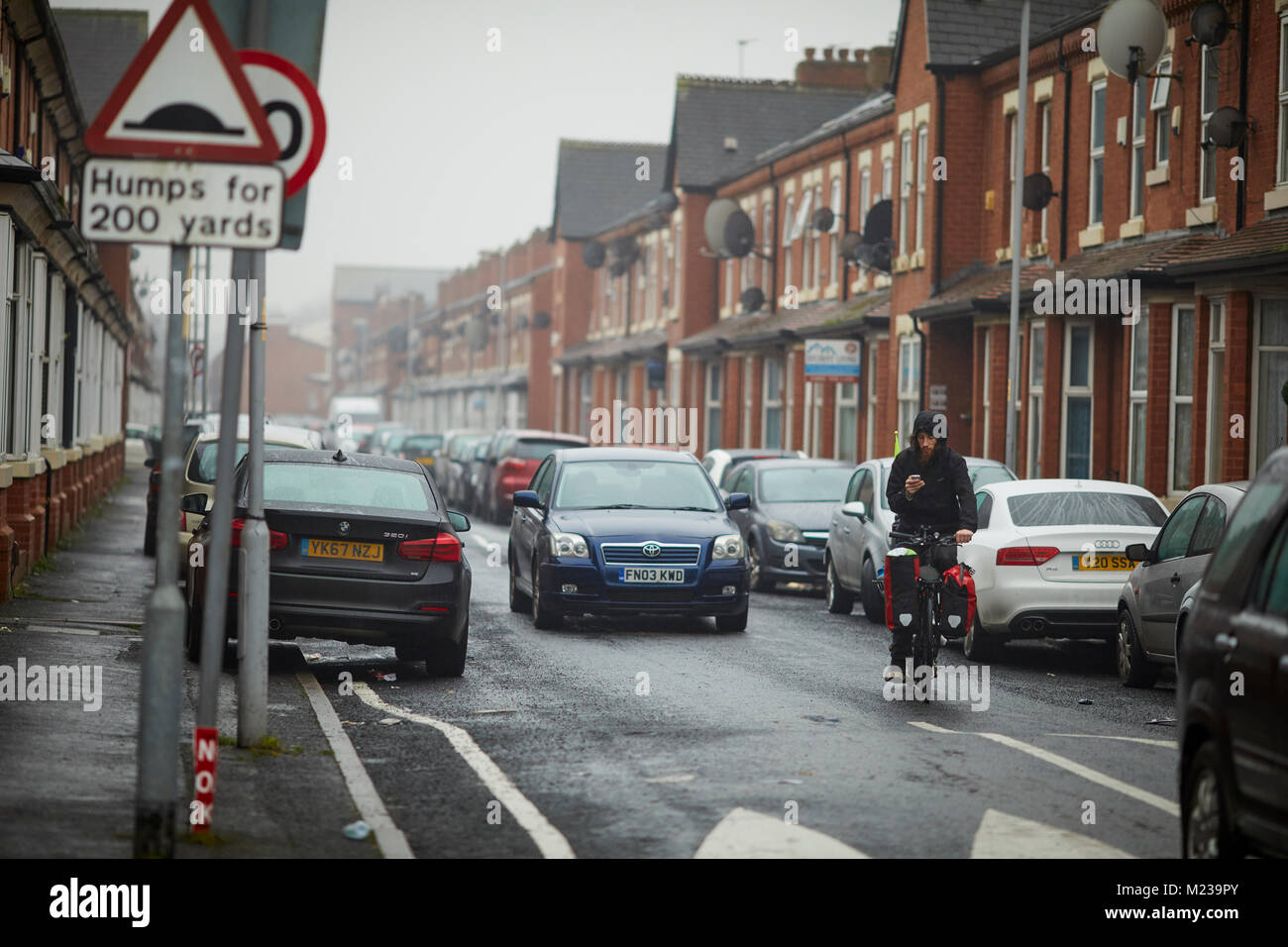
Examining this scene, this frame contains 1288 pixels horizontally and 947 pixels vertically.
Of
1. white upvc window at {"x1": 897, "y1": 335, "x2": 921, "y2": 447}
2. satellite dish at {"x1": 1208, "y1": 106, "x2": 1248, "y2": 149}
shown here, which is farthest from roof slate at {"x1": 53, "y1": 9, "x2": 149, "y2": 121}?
satellite dish at {"x1": 1208, "y1": 106, "x2": 1248, "y2": 149}

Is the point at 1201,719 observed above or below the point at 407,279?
below

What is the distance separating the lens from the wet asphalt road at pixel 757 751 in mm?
7828

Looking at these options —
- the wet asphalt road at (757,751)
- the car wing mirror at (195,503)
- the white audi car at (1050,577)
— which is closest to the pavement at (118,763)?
the wet asphalt road at (757,751)

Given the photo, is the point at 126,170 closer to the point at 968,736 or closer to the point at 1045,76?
the point at 968,736

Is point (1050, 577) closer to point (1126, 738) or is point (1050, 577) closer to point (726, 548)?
point (726, 548)

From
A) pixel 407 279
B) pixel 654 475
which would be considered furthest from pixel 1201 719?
pixel 407 279

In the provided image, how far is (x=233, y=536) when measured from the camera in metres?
13.1

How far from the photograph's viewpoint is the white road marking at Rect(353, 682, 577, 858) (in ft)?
25.0

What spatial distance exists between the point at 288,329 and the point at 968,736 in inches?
6977

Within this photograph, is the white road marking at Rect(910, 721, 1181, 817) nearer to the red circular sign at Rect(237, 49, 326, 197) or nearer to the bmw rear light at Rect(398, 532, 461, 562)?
the bmw rear light at Rect(398, 532, 461, 562)

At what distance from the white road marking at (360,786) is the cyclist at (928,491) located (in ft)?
12.6

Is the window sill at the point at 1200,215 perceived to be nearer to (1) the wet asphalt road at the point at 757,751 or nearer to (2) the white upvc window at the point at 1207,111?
(2) the white upvc window at the point at 1207,111

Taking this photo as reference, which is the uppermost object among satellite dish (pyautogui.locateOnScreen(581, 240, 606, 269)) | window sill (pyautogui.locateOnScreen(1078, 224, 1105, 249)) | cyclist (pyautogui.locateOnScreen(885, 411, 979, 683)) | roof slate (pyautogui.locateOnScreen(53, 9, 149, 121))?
roof slate (pyautogui.locateOnScreen(53, 9, 149, 121))

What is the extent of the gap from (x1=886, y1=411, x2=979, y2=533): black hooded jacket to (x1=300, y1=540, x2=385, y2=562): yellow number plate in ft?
11.8
